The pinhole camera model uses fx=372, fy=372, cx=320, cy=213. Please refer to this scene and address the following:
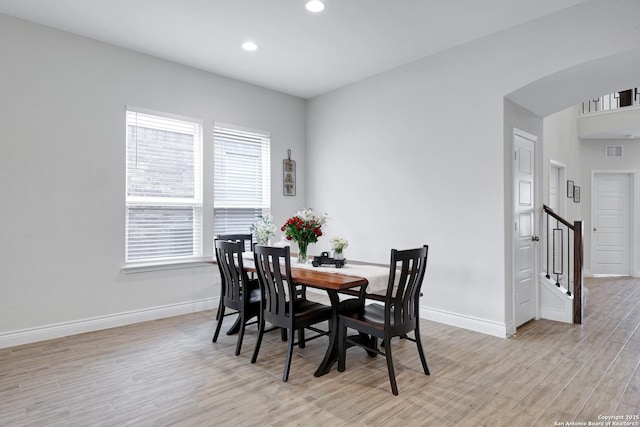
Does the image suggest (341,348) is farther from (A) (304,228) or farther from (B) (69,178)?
(B) (69,178)

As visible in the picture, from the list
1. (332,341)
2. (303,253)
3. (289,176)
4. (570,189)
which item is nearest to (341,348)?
(332,341)

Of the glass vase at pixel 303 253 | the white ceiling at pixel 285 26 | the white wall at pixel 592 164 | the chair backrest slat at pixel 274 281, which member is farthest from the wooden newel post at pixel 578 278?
the white wall at pixel 592 164

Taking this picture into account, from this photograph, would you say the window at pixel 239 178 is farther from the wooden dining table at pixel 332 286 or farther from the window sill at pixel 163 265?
the wooden dining table at pixel 332 286

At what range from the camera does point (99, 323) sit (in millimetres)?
3977

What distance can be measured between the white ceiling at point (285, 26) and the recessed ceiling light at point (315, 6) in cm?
5

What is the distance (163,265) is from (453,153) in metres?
3.61

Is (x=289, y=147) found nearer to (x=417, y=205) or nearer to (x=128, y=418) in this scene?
(x=417, y=205)

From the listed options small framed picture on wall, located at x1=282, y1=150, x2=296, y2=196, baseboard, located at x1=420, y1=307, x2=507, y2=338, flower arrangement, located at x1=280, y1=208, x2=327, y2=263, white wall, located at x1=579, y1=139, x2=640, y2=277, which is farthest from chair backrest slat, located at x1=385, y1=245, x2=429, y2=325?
Answer: white wall, located at x1=579, y1=139, x2=640, y2=277

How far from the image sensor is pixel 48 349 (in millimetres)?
3426

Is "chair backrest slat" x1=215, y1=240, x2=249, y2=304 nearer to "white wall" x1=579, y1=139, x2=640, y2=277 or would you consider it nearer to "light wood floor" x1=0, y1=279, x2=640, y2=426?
"light wood floor" x1=0, y1=279, x2=640, y2=426

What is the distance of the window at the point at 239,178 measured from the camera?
16.4 ft

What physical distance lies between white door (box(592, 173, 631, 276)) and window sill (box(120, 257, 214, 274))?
24.7ft

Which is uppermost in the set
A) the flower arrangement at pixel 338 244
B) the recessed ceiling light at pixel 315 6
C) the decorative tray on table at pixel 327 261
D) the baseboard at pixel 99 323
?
the recessed ceiling light at pixel 315 6

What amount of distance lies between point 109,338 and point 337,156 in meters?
3.64
